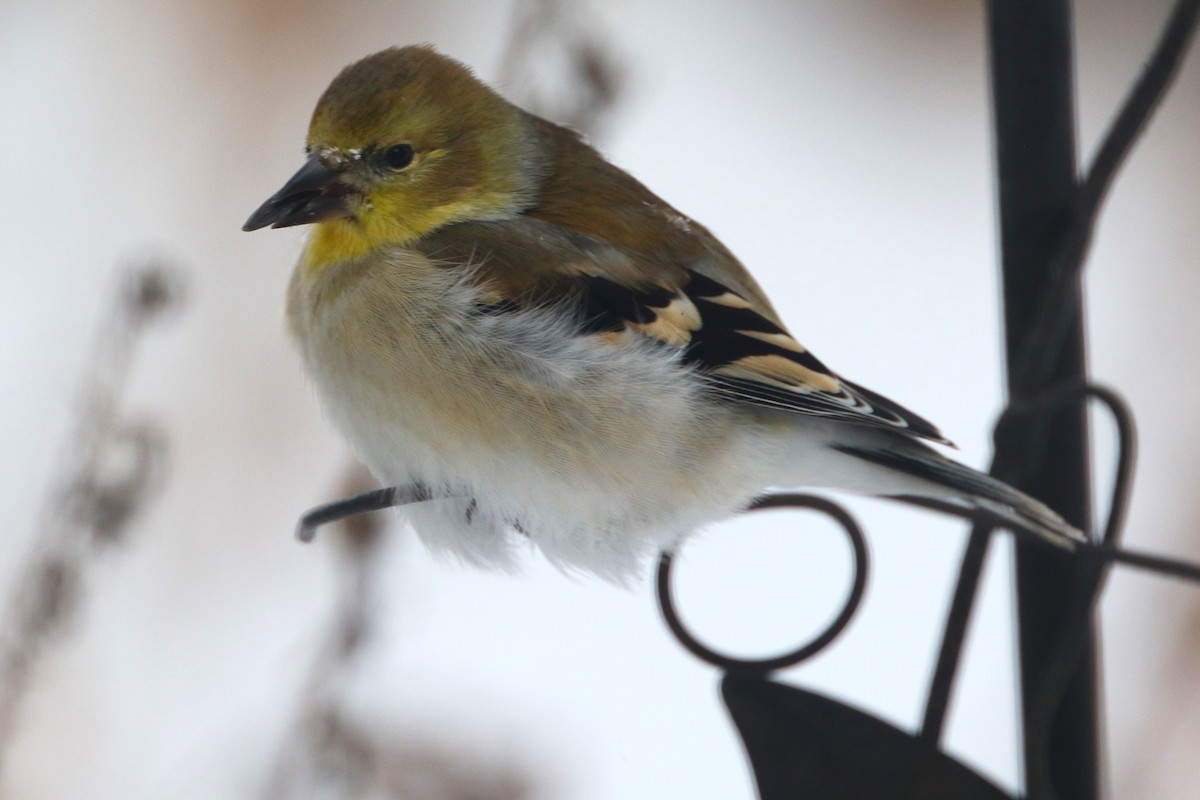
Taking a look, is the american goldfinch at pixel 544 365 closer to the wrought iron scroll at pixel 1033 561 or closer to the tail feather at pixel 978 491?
the tail feather at pixel 978 491

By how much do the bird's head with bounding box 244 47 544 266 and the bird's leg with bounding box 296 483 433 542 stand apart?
1.30 ft

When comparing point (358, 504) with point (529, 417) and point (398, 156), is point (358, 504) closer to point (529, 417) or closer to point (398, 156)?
point (529, 417)

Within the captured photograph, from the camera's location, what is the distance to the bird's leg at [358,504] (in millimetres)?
1557

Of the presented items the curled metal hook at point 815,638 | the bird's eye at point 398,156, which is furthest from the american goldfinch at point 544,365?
the curled metal hook at point 815,638

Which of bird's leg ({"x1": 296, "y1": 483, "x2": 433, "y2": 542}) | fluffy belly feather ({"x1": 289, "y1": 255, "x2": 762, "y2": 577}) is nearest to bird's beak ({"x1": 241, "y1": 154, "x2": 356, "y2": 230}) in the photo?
fluffy belly feather ({"x1": 289, "y1": 255, "x2": 762, "y2": 577})

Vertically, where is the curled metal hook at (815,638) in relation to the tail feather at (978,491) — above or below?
below

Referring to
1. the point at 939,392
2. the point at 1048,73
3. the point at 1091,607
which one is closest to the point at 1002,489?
the point at 1091,607

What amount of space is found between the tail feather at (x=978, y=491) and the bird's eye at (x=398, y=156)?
2.63ft

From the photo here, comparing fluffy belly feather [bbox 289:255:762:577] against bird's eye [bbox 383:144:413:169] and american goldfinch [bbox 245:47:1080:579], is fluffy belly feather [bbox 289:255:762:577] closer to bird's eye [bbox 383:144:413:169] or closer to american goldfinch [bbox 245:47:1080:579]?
american goldfinch [bbox 245:47:1080:579]

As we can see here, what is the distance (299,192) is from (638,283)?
1.69ft

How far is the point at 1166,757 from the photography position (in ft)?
10.2

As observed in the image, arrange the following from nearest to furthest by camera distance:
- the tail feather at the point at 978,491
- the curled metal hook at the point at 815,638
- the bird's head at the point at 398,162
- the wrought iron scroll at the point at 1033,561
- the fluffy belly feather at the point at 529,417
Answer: the wrought iron scroll at the point at 1033,561, the tail feather at the point at 978,491, the curled metal hook at the point at 815,638, the fluffy belly feather at the point at 529,417, the bird's head at the point at 398,162

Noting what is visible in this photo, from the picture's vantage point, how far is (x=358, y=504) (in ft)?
5.31

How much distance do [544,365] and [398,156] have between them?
0.47m
